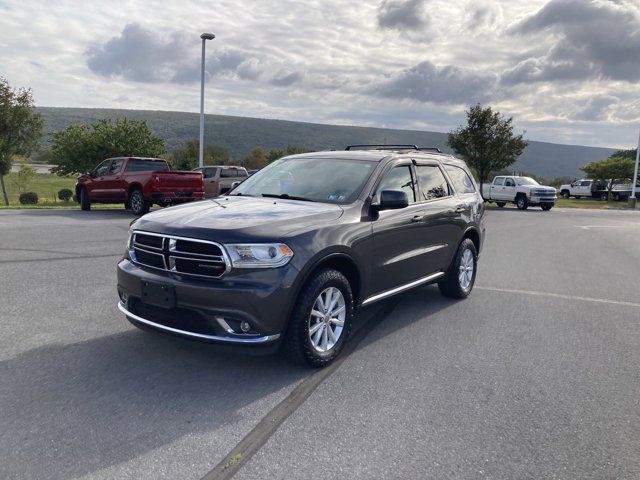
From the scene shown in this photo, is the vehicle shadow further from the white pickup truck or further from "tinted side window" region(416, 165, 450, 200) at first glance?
the white pickup truck

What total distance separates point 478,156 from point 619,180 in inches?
1207

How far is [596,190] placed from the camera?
55375 mm

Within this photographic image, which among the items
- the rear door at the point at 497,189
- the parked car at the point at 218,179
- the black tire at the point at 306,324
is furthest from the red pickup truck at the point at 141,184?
the rear door at the point at 497,189

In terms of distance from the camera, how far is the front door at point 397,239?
493cm

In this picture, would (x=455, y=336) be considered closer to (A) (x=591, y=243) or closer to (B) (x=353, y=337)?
(B) (x=353, y=337)

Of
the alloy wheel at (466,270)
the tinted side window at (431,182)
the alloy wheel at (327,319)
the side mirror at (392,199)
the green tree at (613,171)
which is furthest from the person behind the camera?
the green tree at (613,171)

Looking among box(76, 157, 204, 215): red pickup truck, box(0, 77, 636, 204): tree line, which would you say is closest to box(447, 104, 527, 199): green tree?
box(0, 77, 636, 204): tree line

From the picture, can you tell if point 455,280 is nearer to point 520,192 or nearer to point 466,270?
point 466,270

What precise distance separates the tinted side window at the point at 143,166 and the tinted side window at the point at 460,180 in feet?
40.4

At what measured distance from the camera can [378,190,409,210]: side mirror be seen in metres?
4.73

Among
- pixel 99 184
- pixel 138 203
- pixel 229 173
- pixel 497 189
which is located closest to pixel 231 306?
pixel 138 203

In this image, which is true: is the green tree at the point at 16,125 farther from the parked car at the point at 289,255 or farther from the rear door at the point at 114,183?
the parked car at the point at 289,255

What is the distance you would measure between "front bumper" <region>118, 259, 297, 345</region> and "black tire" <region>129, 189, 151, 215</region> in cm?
1373

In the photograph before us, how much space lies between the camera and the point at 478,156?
3456 centimetres
